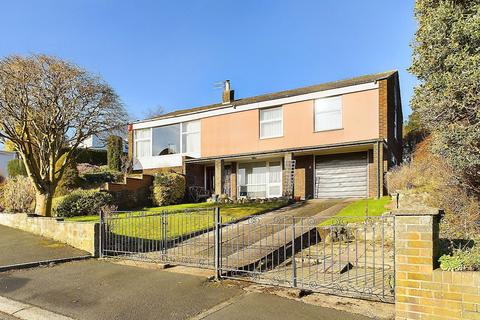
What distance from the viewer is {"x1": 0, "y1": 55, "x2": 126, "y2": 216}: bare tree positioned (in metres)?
11.8

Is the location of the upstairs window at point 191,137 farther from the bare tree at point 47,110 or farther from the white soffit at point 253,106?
the bare tree at point 47,110

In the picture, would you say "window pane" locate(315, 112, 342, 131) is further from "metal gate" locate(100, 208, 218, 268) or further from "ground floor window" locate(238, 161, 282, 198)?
"metal gate" locate(100, 208, 218, 268)

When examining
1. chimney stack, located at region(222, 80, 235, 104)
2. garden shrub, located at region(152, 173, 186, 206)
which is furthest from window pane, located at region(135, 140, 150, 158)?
chimney stack, located at region(222, 80, 235, 104)

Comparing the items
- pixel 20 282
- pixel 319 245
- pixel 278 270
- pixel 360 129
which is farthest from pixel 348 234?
pixel 360 129

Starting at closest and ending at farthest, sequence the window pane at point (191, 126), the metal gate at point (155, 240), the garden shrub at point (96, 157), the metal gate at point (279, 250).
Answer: the metal gate at point (279, 250)
the metal gate at point (155, 240)
the window pane at point (191, 126)
the garden shrub at point (96, 157)

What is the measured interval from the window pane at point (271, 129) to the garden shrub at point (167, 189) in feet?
16.5

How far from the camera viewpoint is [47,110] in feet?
40.3

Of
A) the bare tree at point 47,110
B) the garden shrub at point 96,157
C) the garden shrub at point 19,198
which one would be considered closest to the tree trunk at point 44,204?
the bare tree at point 47,110

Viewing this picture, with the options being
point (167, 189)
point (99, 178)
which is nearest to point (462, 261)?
point (167, 189)

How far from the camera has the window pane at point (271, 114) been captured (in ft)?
61.6

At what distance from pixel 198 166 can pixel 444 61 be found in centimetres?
1605

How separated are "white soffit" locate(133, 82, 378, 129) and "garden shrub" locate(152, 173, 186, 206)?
376 centimetres

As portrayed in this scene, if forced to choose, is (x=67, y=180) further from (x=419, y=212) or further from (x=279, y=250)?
(x=419, y=212)

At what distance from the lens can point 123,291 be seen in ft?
19.2
